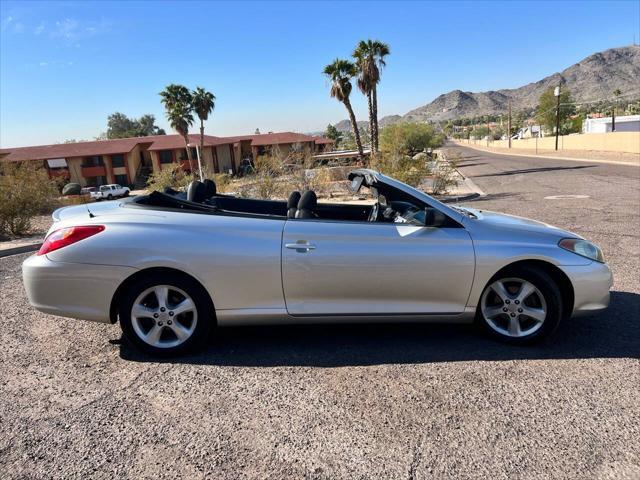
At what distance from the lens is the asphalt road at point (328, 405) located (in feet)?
8.46

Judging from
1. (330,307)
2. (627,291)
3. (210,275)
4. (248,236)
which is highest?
(248,236)

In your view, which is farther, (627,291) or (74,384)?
(627,291)

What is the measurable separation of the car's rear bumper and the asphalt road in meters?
0.49

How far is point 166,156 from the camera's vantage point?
55031 millimetres

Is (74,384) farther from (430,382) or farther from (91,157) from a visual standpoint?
(91,157)

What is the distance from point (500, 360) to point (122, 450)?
2.77 meters

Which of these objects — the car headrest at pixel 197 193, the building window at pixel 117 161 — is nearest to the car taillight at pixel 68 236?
the car headrest at pixel 197 193

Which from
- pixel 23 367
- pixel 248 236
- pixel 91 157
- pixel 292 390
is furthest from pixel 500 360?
pixel 91 157

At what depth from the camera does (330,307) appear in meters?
3.78

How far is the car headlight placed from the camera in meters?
3.95

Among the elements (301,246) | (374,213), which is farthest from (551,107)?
(301,246)

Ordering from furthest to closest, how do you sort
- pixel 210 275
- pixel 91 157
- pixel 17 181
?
pixel 91 157, pixel 17 181, pixel 210 275

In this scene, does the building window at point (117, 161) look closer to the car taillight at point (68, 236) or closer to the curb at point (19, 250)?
the curb at point (19, 250)

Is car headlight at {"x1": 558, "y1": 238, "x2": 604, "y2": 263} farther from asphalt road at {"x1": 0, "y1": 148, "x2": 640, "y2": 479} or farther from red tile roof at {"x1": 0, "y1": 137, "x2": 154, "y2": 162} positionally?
red tile roof at {"x1": 0, "y1": 137, "x2": 154, "y2": 162}
